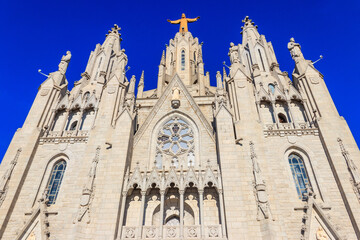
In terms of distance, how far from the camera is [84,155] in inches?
686

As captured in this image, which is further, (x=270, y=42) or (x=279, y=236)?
(x=270, y=42)

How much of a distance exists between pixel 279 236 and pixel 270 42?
2141cm

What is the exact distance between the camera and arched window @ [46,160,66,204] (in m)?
16.9

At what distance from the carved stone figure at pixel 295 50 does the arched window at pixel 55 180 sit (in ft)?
66.5

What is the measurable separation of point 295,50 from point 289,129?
355 inches

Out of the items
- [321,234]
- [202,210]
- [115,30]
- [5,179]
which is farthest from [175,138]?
[115,30]

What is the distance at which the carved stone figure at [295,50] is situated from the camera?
22.9 meters

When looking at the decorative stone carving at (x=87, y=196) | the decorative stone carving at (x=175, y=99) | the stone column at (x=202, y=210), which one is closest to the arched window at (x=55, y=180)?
the decorative stone carving at (x=87, y=196)

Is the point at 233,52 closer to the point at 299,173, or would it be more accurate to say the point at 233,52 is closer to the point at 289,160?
the point at 289,160

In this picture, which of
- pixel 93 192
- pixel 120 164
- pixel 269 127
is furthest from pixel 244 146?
pixel 93 192

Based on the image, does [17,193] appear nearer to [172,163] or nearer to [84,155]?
[84,155]

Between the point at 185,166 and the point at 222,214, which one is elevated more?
Result: the point at 185,166

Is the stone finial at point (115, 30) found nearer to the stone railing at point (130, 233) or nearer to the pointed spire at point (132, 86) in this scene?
the pointed spire at point (132, 86)

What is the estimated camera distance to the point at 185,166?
58.6ft
